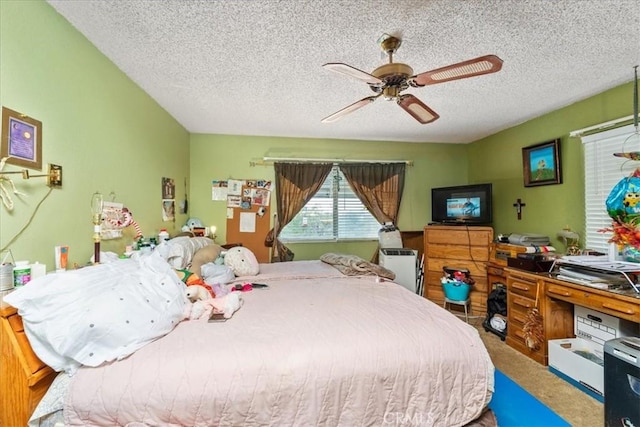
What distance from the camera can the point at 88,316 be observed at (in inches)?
47.2

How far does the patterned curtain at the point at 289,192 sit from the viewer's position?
12.9 feet

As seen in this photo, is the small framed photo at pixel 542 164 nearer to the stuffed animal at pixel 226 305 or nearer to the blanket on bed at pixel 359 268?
the blanket on bed at pixel 359 268

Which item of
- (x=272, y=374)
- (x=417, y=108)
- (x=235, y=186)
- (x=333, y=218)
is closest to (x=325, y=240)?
(x=333, y=218)

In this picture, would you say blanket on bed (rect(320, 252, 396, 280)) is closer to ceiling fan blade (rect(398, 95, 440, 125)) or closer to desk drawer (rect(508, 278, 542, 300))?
desk drawer (rect(508, 278, 542, 300))

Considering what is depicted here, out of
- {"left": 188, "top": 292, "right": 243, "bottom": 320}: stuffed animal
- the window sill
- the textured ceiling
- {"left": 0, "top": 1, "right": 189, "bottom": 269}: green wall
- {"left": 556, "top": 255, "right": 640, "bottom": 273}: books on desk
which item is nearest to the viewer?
{"left": 0, "top": 1, "right": 189, "bottom": 269}: green wall

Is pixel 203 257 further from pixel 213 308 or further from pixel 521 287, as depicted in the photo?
pixel 521 287

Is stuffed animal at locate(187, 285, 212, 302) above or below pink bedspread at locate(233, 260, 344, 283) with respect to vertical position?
above

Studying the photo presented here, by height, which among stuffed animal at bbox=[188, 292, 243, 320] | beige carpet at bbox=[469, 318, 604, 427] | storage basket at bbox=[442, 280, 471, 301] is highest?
stuffed animal at bbox=[188, 292, 243, 320]

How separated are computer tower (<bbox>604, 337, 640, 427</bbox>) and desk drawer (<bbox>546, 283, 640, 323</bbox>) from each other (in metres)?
0.19

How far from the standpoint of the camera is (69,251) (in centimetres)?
167

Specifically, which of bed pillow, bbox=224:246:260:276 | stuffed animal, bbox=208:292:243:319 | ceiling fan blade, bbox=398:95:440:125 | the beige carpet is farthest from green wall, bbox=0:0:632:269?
ceiling fan blade, bbox=398:95:440:125

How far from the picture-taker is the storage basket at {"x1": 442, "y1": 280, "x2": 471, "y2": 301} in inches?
135

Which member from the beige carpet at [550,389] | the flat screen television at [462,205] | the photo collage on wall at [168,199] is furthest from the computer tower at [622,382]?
the photo collage on wall at [168,199]

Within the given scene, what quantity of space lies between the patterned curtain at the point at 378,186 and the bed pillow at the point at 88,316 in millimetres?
3093
